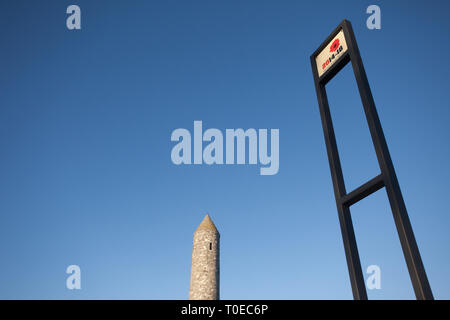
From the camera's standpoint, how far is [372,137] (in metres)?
3.40

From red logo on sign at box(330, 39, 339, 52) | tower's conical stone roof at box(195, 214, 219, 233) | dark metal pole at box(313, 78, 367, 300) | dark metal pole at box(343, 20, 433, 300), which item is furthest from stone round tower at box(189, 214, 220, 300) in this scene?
dark metal pole at box(343, 20, 433, 300)

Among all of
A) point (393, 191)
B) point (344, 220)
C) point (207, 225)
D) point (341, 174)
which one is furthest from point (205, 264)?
point (393, 191)

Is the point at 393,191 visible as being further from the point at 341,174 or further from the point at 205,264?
the point at 205,264

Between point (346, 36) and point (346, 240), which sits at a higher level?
point (346, 36)

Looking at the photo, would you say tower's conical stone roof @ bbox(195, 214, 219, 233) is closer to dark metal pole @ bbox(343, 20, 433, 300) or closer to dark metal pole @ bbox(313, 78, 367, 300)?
dark metal pole @ bbox(313, 78, 367, 300)

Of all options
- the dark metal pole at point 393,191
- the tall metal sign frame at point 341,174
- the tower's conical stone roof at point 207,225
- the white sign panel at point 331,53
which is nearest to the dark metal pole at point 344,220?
the tall metal sign frame at point 341,174

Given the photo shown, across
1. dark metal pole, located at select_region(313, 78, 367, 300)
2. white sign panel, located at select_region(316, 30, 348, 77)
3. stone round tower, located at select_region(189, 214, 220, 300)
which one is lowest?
dark metal pole, located at select_region(313, 78, 367, 300)

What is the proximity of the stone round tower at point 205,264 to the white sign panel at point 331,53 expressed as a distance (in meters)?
15.8

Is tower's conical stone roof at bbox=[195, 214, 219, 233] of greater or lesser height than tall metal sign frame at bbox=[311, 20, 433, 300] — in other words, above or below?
above

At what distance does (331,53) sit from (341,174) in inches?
66.6

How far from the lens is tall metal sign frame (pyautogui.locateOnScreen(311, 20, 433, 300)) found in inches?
110
